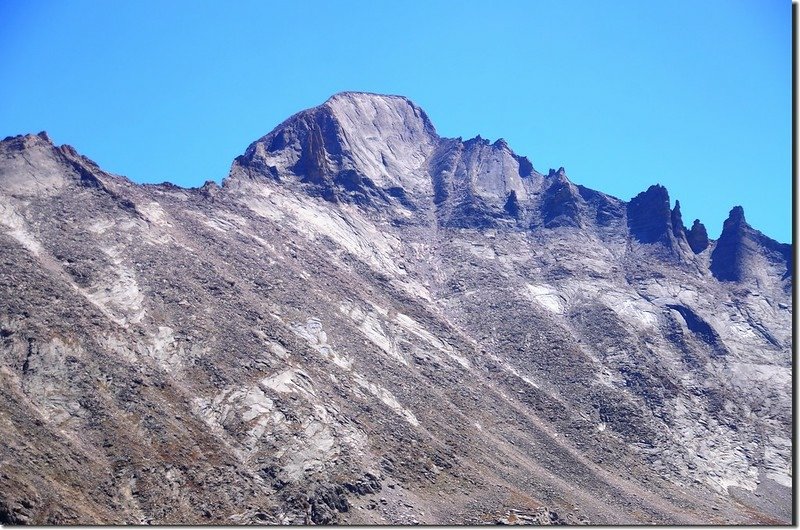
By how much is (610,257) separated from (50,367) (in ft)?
281

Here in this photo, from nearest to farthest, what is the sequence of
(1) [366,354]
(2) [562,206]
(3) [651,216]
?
(1) [366,354], (2) [562,206], (3) [651,216]

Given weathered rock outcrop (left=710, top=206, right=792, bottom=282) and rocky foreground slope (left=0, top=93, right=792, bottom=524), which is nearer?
rocky foreground slope (left=0, top=93, right=792, bottom=524)

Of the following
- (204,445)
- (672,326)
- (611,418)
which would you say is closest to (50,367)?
(204,445)

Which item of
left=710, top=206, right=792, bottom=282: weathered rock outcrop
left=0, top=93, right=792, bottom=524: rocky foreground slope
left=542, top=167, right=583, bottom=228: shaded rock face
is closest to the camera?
left=0, top=93, right=792, bottom=524: rocky foreground slope

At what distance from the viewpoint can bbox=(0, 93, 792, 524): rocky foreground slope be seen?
5250 centimetres

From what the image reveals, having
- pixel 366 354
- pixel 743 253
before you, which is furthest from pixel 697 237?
pixel 366 354

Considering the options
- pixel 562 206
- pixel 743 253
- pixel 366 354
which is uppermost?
pixel 562 206

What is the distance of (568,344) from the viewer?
291ft

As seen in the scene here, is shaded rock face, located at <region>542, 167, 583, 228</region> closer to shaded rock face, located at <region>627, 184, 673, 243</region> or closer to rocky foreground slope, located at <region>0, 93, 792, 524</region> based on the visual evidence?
rocky foreground slope, located at <region>0, 93, 792, 524</region>

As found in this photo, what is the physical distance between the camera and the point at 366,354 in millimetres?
74625

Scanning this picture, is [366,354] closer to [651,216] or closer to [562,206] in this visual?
[562,206]

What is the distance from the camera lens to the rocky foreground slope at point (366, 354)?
5250 centimetres

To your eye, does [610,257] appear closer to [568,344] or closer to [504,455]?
[568,344]

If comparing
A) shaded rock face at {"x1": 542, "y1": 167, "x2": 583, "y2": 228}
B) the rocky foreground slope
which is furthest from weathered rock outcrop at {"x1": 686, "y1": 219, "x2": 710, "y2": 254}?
shaded rock face at {"x1": 542, "y1": 167, "x2": 583, "y2": 228}
